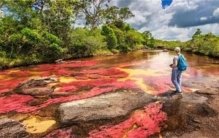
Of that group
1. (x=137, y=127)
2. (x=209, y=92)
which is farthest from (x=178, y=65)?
(x=137, y=127)

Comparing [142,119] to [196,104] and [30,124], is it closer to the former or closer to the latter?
[196,104]

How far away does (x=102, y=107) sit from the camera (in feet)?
36.4

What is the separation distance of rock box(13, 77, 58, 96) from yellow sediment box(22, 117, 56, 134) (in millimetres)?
4555

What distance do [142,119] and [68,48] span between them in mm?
36184

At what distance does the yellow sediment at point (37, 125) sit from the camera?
30.1 feet

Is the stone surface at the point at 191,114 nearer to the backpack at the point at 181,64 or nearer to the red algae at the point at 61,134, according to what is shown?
the backpack at the point at 181,64

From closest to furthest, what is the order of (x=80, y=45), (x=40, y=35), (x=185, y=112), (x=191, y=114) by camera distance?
1. (x=191, y=114)
2. (x=185, y=112)
3. (x=40, y=35)
4. (x=80, y=45)

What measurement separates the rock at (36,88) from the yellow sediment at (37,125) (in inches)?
179

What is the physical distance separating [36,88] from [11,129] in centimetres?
709

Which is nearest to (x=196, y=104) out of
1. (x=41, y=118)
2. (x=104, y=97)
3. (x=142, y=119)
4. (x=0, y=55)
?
(x=142, y=119)

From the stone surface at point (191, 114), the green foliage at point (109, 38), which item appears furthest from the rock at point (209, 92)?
the green foliage at point (109, 38)

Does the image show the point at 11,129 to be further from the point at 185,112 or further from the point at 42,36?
the point at 42,36

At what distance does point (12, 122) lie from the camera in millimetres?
9773

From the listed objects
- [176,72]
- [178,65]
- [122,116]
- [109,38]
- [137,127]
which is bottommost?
[137,127]
